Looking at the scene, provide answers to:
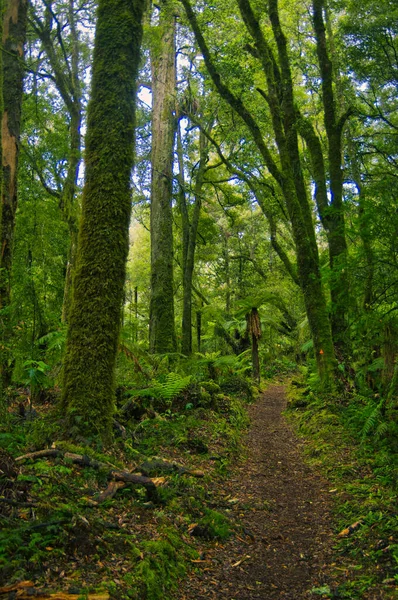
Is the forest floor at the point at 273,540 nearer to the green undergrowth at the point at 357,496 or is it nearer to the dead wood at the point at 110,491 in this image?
the green undergrowth at the point at 357,496

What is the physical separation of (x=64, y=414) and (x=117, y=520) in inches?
70.5

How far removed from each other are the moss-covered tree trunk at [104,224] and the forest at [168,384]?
0.02 m

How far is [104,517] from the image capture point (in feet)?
11.5

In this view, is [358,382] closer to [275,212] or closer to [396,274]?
[396,274]

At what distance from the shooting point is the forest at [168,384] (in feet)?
11.1

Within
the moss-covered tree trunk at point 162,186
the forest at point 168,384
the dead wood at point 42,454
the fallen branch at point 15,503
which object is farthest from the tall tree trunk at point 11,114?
the fallen branch at point 15,503

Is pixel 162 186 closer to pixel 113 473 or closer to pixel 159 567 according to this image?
pixel 113 473

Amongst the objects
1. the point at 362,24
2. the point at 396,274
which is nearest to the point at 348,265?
the point at 396,274

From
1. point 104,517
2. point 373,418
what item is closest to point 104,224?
point 104,517

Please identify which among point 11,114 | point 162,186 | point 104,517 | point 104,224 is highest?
point 162,186

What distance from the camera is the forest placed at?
3385mm

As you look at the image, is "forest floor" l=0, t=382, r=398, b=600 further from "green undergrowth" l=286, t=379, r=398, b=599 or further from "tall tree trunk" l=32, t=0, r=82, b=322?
"tall tree trunk" l=32, t=0, r=82, b=322

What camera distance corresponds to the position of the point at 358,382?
31.4 ft

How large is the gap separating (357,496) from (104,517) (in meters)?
2.97
